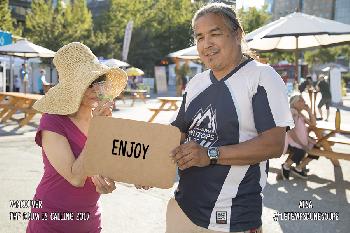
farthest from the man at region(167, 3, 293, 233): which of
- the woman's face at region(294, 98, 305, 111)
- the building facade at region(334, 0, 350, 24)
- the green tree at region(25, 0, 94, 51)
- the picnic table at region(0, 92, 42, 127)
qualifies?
the building facade at region(334, 0, 350, 24)

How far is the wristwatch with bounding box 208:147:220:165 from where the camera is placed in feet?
6.05

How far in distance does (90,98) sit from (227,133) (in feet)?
2.65

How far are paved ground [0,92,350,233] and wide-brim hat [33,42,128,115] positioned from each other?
2639 mm

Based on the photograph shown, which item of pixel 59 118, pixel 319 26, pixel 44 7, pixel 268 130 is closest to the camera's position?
pixel 268 130

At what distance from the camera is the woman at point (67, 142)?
2121mm

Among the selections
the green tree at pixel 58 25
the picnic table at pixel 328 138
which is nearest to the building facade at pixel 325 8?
the green tree at pixel 58 25

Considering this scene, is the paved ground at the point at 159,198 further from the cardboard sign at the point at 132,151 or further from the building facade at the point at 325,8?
the building facade at the point at 325,8

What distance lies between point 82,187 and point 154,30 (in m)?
46.1

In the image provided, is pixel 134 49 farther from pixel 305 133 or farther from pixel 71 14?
pixel 305 133

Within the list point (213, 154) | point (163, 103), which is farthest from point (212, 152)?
point (163, 103)

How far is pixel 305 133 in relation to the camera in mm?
7152

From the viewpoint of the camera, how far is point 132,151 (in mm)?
1790

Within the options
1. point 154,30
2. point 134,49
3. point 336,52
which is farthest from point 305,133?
point 336,52

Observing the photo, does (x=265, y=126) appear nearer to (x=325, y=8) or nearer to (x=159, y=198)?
(x=159, y=198)
